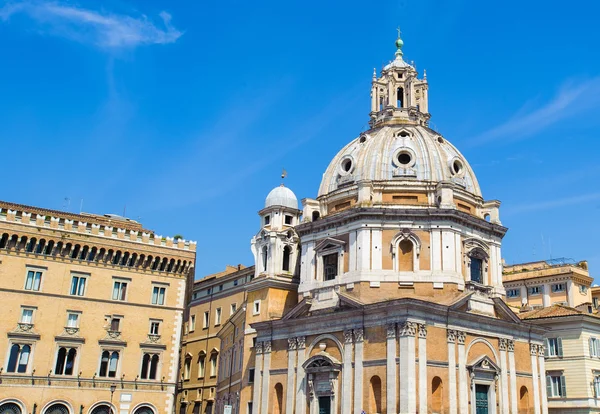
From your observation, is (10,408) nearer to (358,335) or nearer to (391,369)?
(358,335)

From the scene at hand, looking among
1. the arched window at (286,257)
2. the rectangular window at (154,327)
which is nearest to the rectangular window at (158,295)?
the rectangular window at (154,327)

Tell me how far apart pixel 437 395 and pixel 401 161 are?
17.4m

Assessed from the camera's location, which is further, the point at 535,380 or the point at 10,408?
the point at 535,380

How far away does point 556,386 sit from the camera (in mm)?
53844

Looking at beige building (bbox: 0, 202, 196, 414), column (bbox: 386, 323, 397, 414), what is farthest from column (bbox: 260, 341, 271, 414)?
column (bbox: 386, 323, 397, 414)

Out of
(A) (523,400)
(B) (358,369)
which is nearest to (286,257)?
(B) (358,369)

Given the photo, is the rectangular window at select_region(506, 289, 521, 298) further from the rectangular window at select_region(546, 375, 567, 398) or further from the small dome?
the small dome

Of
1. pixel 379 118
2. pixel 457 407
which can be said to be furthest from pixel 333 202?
pixel 457 407

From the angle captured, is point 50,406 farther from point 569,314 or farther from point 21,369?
point 569,314

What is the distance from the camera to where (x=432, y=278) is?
149ft

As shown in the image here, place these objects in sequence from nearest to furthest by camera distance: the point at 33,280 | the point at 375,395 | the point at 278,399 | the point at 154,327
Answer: the point at 375,395
the point at 278,399
the point at 33,280
the point at 154,327

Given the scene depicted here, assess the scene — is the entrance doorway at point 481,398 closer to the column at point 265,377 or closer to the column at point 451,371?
the column at point 451,371

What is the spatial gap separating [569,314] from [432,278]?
1517 cm

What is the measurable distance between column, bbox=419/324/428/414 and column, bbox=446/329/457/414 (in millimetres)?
2032
